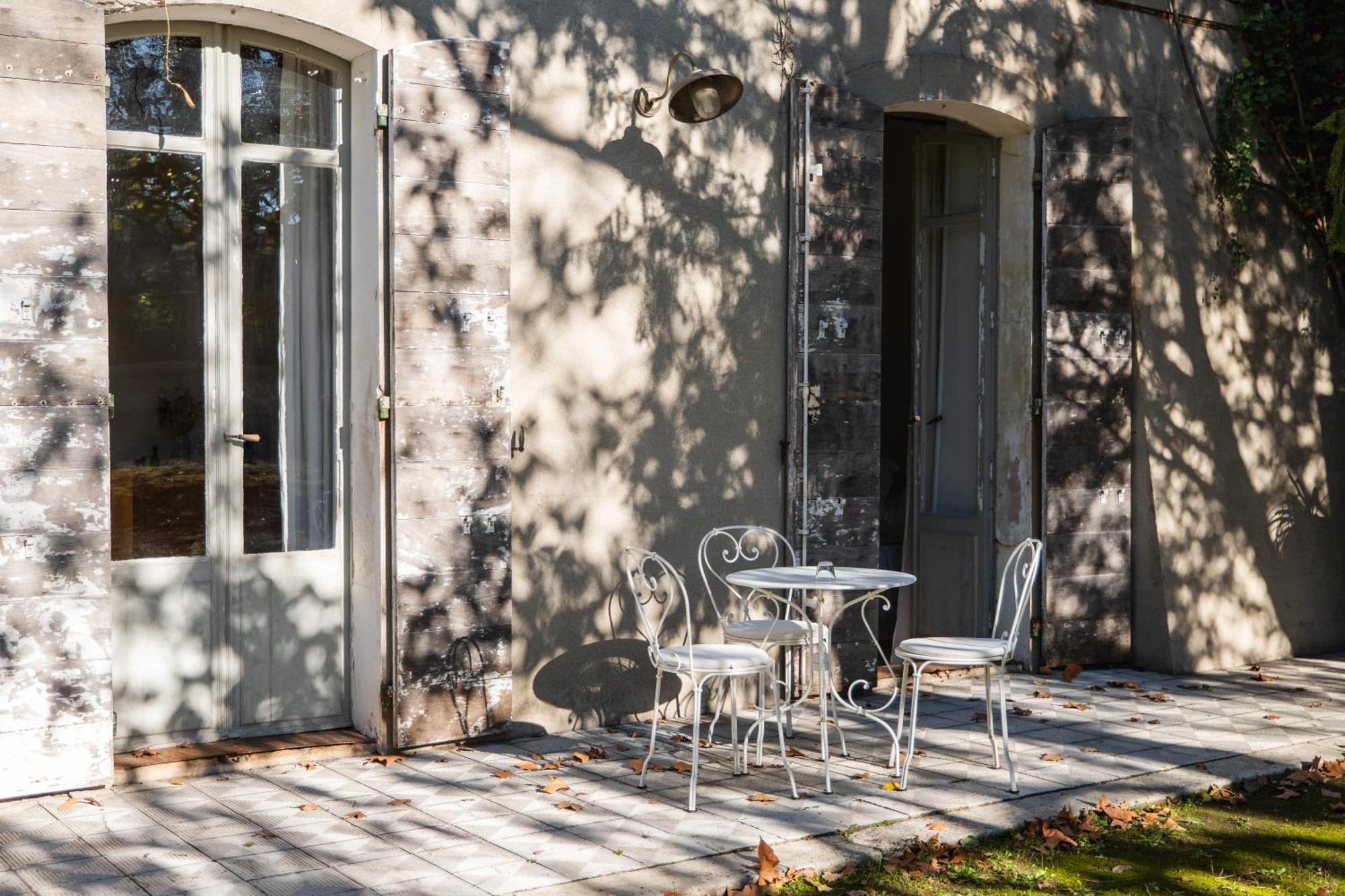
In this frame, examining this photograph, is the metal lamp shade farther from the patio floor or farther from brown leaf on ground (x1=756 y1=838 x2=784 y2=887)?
brown leaf on ground (x1=756 y1=838 x2=784 y2=887)

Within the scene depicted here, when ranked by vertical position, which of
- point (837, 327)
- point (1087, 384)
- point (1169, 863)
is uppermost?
point (837, 327)

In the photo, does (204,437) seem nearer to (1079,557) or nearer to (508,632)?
(508,632)

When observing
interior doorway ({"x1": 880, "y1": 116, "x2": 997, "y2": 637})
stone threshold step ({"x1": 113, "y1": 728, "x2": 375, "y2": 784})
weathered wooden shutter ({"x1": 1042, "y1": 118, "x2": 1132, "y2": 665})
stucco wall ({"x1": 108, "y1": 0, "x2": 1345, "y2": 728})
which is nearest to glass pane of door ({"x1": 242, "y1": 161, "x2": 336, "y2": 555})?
stucco wall ({"x1": 108, "y1": 0, "x2": 1345, "y2": 728})

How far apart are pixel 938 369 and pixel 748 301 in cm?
→ 168

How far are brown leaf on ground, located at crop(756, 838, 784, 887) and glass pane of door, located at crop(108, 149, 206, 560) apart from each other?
96.9 inches

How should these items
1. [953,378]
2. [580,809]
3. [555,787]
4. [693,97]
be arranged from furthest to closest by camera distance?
[953,378] < [693,97] < [555,787] < [580,809]

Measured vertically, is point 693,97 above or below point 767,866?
above

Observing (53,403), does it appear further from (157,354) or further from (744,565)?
(744,565)

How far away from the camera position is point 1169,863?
4.07 metres

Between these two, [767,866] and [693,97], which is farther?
[693,97]

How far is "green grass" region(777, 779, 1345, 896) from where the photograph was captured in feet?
12.6

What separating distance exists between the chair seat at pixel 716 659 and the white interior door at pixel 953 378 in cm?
265

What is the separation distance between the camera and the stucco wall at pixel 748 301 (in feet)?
18.3

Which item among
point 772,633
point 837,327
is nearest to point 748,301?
point 837,327
